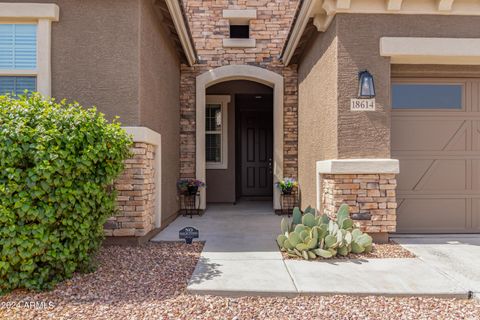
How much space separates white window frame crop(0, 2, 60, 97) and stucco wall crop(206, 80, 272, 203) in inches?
200

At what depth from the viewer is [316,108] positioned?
606cm

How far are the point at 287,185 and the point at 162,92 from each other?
3.29 m

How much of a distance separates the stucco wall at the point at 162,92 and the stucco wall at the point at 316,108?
2.61 m

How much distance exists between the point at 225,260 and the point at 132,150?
1884 mm

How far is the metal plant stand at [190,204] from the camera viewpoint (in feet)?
25.7

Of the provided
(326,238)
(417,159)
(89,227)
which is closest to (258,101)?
(417,159)

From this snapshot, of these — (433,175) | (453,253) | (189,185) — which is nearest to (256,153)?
(189,185)

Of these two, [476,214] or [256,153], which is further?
[256,153]

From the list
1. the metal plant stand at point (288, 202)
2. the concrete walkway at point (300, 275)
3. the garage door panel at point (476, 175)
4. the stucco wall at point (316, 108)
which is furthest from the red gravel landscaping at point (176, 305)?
the metal plant stand at point (288, 202)

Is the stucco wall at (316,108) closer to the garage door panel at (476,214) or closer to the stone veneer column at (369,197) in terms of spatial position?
the stone veneer column at (369,197)

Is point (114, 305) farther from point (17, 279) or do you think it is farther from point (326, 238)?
point (326, 238)

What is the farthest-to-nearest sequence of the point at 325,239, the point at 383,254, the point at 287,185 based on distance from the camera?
the point at 287,185, the point at 383,254, the point at 325,239

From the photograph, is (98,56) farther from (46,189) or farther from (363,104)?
(363,104)

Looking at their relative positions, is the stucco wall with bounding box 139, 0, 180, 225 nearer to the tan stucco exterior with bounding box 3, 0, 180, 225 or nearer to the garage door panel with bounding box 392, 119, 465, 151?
the tan stucco exterior with bounding box 3, 0, 180, 225
